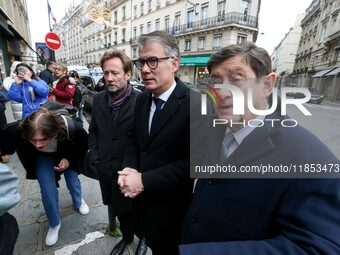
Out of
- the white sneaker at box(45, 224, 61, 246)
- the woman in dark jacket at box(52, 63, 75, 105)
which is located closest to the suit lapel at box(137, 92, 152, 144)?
the white sneaker at box(45, 224, 61, 246)

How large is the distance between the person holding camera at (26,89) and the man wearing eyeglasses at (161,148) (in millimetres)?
2537

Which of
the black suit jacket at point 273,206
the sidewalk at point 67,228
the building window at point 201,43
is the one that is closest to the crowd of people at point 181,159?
the black suit jacket at point 273,206

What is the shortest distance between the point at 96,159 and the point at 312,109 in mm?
1795

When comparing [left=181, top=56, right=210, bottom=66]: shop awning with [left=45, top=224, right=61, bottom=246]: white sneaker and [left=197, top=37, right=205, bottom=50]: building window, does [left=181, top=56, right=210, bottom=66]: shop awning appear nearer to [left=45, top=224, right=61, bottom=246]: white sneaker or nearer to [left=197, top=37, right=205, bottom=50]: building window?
[left=197, top=37, right=205, bottom=50]: building window

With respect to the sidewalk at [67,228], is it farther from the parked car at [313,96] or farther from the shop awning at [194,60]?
the shop awning at [194,60]

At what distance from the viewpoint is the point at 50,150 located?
2020mm

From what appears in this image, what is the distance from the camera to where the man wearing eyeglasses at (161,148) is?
1.41m

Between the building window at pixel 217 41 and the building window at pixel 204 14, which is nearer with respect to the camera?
the building window at pixel 217 41

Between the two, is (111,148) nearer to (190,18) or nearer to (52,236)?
(52,236)

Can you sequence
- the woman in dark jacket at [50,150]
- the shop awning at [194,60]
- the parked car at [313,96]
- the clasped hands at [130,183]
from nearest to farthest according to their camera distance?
the parked car at [313,96] < the clasped hands at [130,183] < the woman in dark jacket at [50,150] < the shop awning at [194,60]

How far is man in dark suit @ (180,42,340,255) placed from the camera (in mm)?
616

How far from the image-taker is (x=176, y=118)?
4.68 ft

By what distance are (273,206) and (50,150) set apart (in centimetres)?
204

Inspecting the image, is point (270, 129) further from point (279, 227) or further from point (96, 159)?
point (96, 159)
